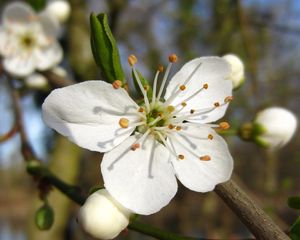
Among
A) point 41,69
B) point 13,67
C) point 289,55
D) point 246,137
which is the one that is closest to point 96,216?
point 246,137

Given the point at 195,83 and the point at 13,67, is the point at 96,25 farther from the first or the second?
the point at 13,67

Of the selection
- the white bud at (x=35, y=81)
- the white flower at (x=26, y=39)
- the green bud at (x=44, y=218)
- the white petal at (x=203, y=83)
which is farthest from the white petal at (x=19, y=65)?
the white petal at (x=203, y=83)

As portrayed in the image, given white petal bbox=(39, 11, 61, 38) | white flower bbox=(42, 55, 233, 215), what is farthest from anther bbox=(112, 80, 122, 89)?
white petal bbox=(39, 11, 61, 38)

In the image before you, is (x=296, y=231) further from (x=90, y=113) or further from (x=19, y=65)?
(x=19, y=65)

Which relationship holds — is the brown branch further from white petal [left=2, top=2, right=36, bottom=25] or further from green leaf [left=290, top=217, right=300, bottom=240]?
white petal [left=2, top=2, right=36, bottom=25]

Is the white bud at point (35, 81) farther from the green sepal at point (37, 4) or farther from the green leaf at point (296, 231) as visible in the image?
the green leaf at point (296, 231)
